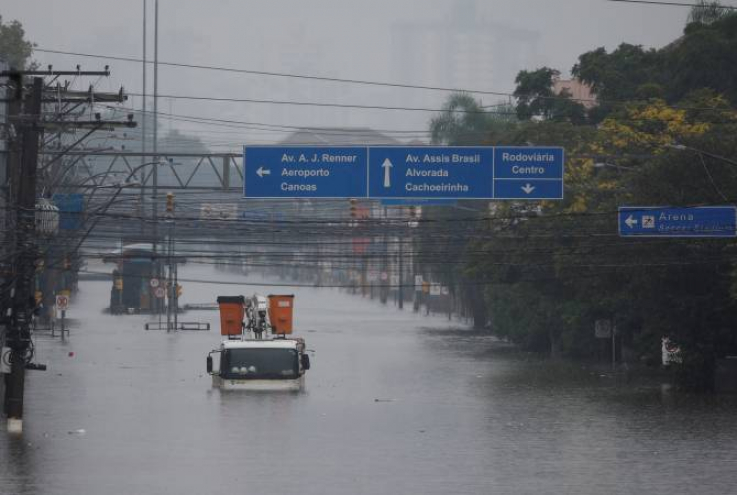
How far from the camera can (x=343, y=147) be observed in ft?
144

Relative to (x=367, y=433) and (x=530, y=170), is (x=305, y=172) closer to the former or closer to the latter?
(x=530, y=170)

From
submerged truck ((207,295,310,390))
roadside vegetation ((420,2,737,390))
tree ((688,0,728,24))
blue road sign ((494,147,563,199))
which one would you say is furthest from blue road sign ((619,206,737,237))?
tree ((688,0,728,24))

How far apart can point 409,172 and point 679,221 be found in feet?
26.5

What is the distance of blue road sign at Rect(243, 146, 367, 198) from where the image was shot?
43531 millimetres

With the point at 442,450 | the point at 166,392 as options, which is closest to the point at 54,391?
the point at 166,392

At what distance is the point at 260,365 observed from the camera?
47.3 meters

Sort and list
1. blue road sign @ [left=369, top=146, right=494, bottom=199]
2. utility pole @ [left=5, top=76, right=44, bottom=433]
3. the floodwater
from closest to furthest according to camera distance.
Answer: the floodwater, utility pole @ [left=5, top=76, right=44, bottom=433], blue road sign @ [left=369, top=146, right=494, bottom=199]

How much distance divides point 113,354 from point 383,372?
15538 mm

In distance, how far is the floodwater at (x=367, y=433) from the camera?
26.2m

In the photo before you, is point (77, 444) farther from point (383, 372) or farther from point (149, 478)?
point (383, 372)

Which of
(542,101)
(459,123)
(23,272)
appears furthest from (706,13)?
(23,272)

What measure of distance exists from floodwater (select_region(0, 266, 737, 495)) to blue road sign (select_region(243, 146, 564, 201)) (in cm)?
619

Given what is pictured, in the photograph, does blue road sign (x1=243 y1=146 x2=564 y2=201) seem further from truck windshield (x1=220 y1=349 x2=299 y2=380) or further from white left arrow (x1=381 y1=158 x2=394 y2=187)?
truck windshield (x1=220 y1=349 x2=299 y2=380)

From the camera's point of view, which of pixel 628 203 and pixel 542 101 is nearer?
pixel 628 203
